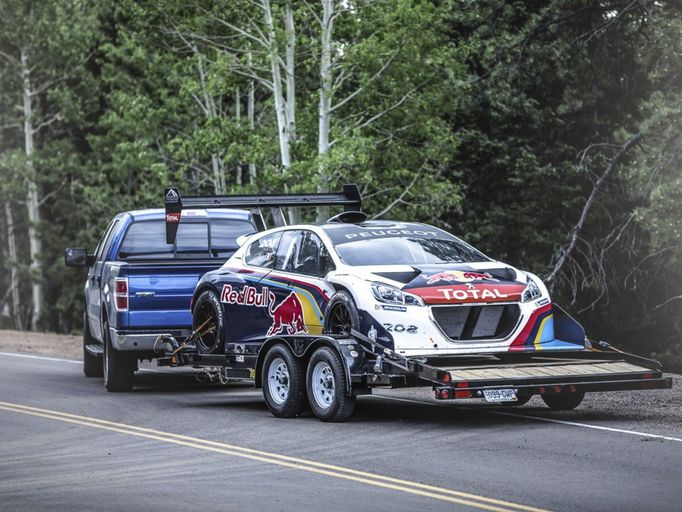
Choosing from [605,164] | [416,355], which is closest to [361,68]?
[605,164]

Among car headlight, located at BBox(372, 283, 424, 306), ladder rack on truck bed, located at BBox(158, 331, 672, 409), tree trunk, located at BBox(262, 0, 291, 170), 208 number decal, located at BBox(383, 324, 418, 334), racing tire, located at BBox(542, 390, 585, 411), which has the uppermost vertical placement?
tree trunk, located at BBox(262, 0, 291, 170)

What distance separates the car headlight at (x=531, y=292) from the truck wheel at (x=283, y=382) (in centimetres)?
230

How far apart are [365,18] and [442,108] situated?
2.93 meters

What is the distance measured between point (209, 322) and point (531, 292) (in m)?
4.06

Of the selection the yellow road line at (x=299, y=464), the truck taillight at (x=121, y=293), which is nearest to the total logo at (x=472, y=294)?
the yellow road line at (x=299, y=464)

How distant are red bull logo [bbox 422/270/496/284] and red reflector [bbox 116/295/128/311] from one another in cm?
494

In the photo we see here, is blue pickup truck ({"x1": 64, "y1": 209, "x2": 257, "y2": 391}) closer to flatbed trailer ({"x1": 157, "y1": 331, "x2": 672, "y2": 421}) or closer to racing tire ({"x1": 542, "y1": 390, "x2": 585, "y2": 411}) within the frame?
flatbed trailer ({"x1": 157, "y1": 331, "x2": 672, "y2": 421})

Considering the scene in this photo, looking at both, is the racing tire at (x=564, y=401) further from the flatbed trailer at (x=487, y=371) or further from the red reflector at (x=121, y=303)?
the red reflector at (x=121, y=303)

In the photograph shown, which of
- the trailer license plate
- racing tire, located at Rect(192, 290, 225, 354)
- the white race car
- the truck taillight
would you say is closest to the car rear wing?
the white race car

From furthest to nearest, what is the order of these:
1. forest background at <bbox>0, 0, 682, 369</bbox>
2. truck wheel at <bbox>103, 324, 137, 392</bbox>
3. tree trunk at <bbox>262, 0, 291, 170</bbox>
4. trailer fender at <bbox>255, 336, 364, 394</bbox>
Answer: forest background at <bbox>0, 0, 682, 369</bbox> → tree trunk at <bbox>262, 0, 291, 170</bbox> → truck wheel at <bbox>103, 324, 137, 392</bbox> → trailer fender at <bbox>255, 336, 364, 394</bbox>

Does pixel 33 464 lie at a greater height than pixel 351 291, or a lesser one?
lesser

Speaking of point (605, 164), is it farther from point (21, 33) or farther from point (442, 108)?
point (21, 33)

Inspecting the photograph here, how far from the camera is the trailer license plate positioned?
12.2 m

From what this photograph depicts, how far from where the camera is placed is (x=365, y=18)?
28.0 metres
